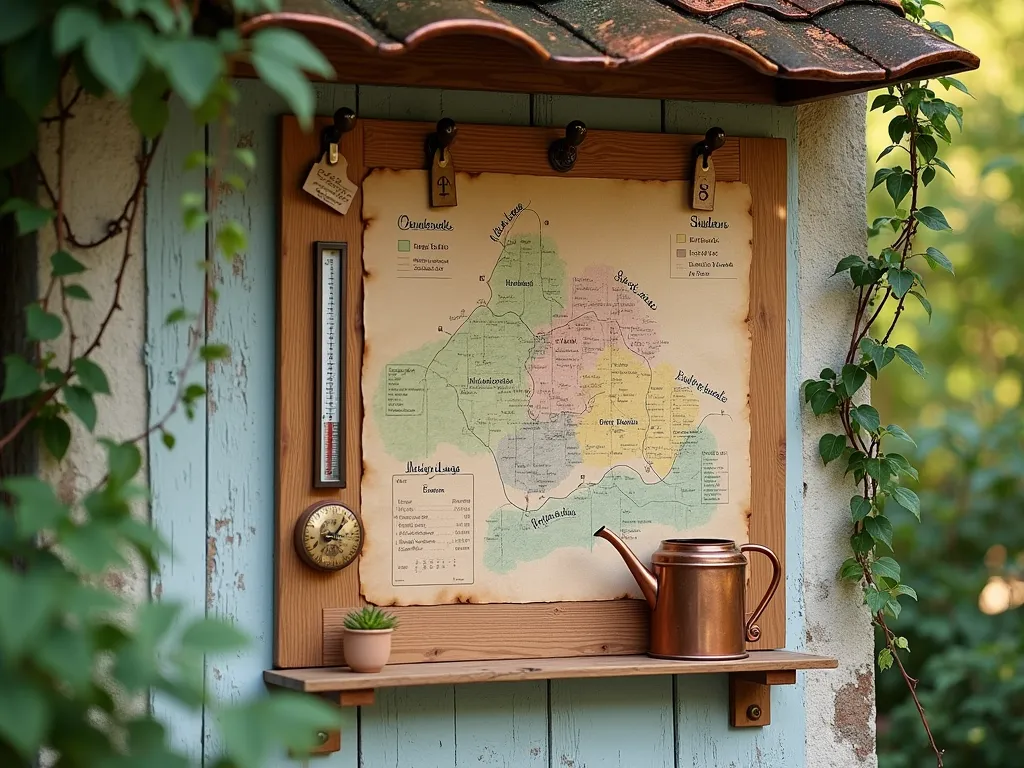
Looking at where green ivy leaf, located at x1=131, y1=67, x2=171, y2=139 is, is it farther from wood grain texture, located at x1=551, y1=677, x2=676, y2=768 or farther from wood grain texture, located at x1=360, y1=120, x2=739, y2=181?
wood grain texture, located at x1=551, y1=677, x2=676, y2=768

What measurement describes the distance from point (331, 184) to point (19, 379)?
672mm

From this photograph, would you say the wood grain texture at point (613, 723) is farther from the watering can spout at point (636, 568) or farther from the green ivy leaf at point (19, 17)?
the green ivy leaf at point (19, 17)

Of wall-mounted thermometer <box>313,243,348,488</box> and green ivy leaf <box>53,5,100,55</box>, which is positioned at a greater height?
green ivy leaf <box>53,5,100,55</box>

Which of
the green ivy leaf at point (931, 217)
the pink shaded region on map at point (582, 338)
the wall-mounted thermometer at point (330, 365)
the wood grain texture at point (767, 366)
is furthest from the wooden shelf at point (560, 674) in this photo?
the green ivy leaf at point (931, 217)

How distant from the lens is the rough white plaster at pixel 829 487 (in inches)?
109

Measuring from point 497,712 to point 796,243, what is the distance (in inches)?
44.5

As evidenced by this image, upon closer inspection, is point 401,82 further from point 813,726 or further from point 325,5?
point 813,726

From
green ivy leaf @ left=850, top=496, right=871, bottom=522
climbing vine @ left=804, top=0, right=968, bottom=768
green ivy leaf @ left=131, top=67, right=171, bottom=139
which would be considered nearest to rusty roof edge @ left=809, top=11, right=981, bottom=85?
climbing vine @ left=804, top=0, right=968, bottom=768

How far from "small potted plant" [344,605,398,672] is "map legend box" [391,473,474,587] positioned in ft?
0.46

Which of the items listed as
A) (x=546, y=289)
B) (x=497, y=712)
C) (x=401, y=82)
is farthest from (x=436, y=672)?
(x=401, y=82)

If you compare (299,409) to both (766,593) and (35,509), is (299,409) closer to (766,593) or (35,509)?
(35,509)

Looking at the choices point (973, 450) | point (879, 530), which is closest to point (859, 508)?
point (879, 530)

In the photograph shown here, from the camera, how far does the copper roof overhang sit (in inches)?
81.1

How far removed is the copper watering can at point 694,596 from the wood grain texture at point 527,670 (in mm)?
32
